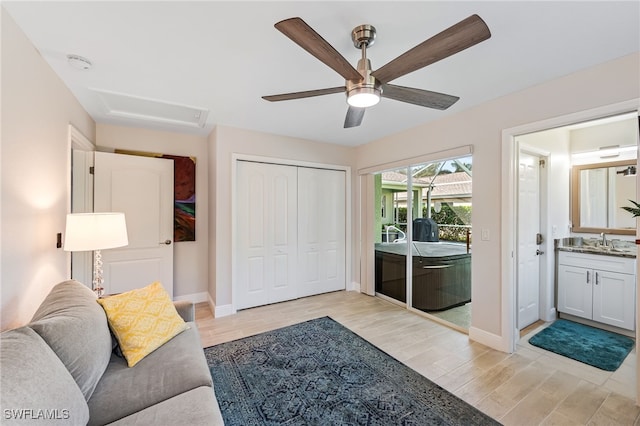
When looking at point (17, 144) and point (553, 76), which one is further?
point (553, 76)

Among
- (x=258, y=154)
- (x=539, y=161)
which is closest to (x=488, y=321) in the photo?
(x=539, y=161)

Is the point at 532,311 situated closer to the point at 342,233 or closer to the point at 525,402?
the point at 525,402

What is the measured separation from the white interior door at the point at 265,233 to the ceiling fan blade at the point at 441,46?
2.49 meters

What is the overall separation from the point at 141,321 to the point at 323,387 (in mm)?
1365

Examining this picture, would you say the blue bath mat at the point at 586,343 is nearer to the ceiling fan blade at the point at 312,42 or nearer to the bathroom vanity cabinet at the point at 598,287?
the bathroom vanity cabinet at the point at 598,287

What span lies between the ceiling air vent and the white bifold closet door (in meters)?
0.82

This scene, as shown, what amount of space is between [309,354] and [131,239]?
2601 millimetres

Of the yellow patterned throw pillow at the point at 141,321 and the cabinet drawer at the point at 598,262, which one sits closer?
the yellow patterned throw pillow at the point at 141,321

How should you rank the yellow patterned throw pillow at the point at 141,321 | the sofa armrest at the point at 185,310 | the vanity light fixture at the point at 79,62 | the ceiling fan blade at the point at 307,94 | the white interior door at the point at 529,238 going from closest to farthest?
the yellow patterned throw pillow at the point at 141,321
the ceiling fan blade at the point at 307,94
the vanity light fixture at the point at 79,62
the sofa armrest at the point at 185,310
the white interior door at the point at 529,238

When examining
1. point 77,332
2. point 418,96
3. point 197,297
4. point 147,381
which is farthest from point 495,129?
point 197,297

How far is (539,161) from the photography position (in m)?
3.26

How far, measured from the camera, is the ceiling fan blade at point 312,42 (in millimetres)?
1202

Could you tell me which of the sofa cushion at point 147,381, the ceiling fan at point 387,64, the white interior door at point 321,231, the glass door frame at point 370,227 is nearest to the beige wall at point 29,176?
the sofa cushion at point 147,381

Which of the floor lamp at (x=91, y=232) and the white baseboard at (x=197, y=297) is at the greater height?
the floor lamp at (x=91, y=232)
